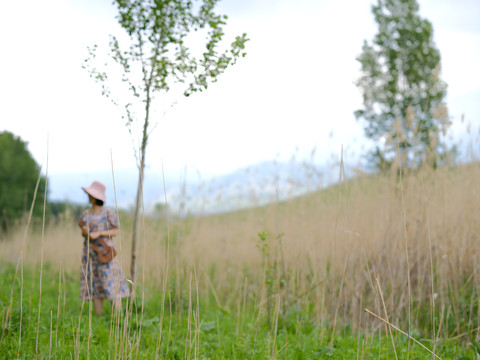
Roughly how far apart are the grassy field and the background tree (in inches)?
267

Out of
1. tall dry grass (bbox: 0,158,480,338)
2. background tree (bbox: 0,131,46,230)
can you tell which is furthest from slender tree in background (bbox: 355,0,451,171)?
background tree (bbox: 0,131,46,230)

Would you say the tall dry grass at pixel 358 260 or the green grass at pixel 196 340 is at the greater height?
the tall dry grass at pixel 358 260

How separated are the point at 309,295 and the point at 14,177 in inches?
454

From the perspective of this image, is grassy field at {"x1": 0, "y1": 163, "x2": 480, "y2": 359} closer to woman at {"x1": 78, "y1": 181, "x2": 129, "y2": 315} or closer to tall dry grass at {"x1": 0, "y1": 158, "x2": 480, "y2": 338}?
tall dry grass at {"x1": 0, "y1": 158, "x2": 480, "y2": 338}

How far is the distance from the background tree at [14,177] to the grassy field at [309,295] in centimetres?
679

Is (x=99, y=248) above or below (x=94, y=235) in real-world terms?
below

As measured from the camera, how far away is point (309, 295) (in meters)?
4.95

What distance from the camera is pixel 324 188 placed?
7.48 metres

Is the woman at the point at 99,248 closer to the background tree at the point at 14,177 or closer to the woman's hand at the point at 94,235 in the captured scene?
the woman's hand at the point at 94,235

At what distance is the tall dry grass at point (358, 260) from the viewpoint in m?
4.04

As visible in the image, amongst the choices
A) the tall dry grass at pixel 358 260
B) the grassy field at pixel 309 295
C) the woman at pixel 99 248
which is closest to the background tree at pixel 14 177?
the grassy field at pixel 309 295

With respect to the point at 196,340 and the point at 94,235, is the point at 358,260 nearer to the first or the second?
the point at 196,340

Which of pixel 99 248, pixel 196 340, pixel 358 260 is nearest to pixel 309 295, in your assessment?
pixel 358 260

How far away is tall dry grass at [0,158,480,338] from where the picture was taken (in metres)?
4.04
